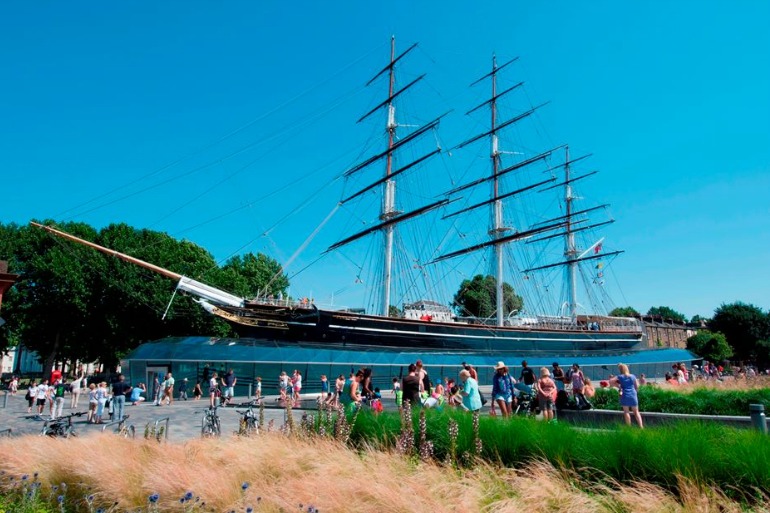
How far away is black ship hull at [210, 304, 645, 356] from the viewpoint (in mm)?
32875

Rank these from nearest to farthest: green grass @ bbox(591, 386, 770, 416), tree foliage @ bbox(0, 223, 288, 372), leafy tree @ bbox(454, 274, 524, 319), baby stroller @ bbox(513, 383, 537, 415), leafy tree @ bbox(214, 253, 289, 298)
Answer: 1. baby stroller @ bbox(513, 383, 537, 415)
2. green grass @ bbox(591, 386, 770, 416)
3. tree foliage @ bbox(0, 223, 288, 372)
4. leafy tree @ bbox(214, 253, 289, 298)
5. leafy tree @ bbox(454, 274, 524, 319)

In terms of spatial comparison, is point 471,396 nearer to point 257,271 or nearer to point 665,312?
point 257,271

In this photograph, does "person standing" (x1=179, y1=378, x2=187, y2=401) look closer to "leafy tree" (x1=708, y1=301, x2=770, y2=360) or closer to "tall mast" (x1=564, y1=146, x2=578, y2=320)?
"tall mast" (x1=564, y1=146, x2=578, y2=320)

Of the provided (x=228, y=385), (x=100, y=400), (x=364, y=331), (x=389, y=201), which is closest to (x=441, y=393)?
(x=228, y=385)

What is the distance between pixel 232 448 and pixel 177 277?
26.5m

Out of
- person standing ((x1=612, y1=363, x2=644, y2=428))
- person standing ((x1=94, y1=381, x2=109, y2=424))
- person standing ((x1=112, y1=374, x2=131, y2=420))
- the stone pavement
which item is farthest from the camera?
person standing ((x1=94, y1=381, x2=109, y2=424))

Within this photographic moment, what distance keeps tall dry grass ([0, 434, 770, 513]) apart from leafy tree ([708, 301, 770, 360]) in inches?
3270

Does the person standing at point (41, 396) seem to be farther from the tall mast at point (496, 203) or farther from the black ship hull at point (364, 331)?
the tall mast at point (496, 203)

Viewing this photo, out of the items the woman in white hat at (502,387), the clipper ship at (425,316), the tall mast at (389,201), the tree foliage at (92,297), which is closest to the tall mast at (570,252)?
the clipper ship at (425,316)

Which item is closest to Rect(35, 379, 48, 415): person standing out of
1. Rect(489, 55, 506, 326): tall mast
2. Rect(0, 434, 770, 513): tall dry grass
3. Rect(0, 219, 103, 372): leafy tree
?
Rect(0, 434, 770, 513): tall dry grass

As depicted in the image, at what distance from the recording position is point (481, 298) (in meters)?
75.8

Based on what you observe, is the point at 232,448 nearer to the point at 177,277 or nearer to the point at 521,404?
the point at 521,404

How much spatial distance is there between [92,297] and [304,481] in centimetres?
3902

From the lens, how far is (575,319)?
5816cm
